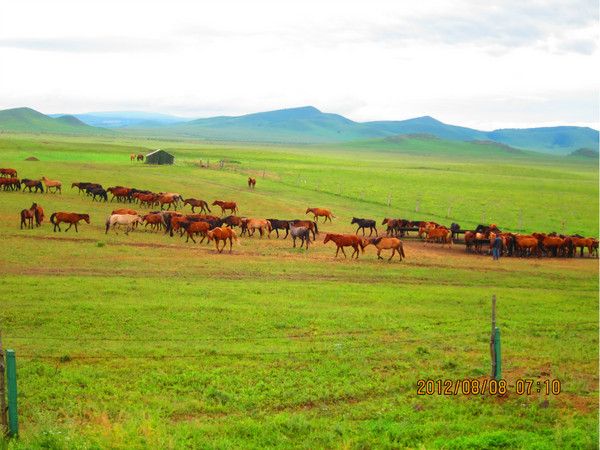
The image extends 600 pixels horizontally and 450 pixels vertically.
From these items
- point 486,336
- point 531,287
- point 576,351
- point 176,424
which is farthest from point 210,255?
point 176,424

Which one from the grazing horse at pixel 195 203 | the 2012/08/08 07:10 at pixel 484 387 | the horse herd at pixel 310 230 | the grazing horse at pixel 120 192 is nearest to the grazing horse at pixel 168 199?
the grazing horse at pixel 195 203

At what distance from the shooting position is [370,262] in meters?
27.8

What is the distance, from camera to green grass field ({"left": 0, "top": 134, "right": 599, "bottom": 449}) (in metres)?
10.2

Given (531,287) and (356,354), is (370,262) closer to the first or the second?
(531,287)

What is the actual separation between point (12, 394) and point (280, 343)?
6.78m

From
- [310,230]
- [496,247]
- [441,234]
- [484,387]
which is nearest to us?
[484,387]

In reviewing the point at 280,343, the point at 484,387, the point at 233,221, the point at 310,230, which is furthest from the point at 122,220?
the point at 484,387

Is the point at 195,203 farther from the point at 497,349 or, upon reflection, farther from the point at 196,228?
the point at 497,349

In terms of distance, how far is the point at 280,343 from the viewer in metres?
15.1

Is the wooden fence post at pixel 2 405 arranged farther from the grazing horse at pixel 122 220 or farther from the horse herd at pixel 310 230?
the grazing horse at pixel 122 220

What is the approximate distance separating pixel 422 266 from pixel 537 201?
37.5 metres

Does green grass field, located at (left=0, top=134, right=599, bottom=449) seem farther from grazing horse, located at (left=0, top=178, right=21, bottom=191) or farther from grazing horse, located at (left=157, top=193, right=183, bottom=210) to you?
grazing horse, located at (left=0, top=178, right=21, bottom=191)

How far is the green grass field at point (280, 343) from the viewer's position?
10.2 meters

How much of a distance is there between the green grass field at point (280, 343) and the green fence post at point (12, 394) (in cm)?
25
